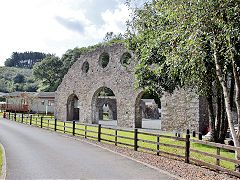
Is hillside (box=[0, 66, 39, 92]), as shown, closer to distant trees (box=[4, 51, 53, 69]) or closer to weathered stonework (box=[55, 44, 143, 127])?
distant trees (box=[4, 51, 53, 69])

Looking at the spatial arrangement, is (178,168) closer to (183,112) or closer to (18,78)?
(183,112)

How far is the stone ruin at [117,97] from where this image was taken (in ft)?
53.3

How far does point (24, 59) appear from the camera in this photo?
445 feet

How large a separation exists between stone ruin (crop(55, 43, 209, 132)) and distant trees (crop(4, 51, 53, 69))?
373 feet

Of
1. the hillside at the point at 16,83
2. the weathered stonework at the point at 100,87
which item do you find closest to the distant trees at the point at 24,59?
the hillside at the point at 16,83

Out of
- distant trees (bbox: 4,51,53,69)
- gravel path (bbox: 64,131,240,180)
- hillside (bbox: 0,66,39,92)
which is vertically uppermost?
distant trees (bbox: 4,51,53,69)

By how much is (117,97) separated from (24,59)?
129 meters

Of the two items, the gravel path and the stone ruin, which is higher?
the stone ruin

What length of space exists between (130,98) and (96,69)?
5.59 m

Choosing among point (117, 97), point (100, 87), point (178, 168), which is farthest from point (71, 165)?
point (100, 87)

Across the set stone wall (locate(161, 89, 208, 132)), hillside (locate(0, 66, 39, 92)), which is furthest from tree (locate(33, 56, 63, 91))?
stone wall (locate(161, 89, 208, 132))

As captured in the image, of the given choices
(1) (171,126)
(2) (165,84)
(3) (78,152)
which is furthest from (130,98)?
(3) (78,152)

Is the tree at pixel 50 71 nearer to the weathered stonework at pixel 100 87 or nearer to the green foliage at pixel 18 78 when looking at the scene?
the weathered stonework at pixel 100 87

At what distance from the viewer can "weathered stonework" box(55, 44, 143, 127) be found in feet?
63.4
